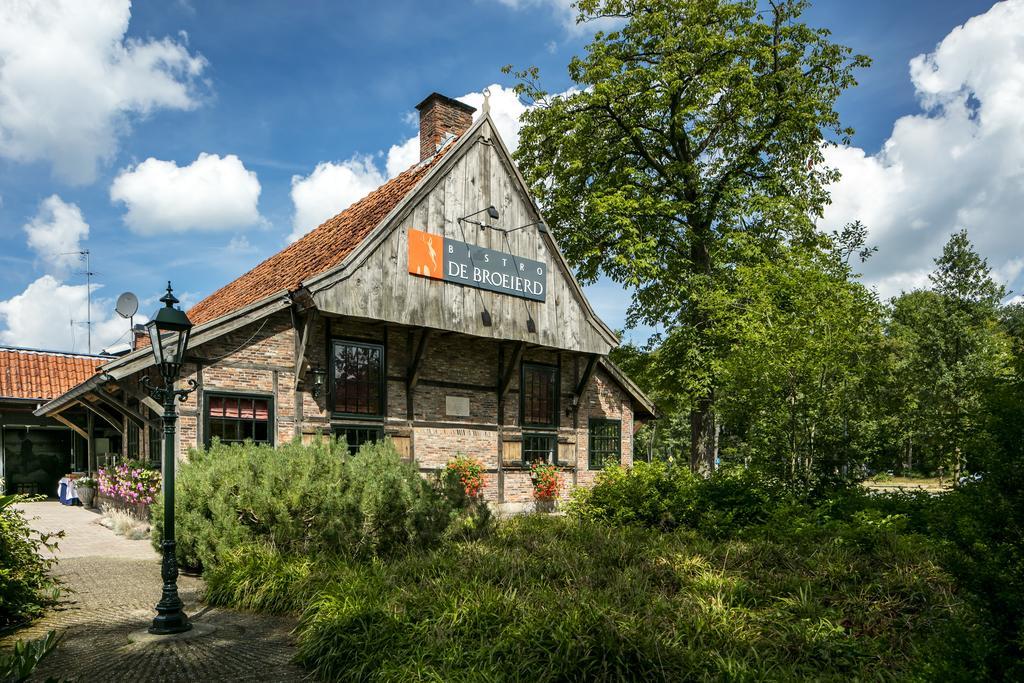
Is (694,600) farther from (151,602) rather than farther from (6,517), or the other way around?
(6,517)

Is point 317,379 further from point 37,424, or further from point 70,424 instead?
point 37,424

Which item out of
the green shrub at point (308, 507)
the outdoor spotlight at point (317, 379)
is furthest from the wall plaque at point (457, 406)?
the green shrub at point (308, 507)

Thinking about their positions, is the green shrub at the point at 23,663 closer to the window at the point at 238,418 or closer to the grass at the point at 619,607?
the grass at the point at 619,607

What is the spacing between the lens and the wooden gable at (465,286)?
1404 cm

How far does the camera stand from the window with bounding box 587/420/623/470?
1975 centimetres

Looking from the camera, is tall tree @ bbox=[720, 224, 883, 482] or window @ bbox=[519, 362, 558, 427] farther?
window @ bbox=[519, 362, 558, 427]

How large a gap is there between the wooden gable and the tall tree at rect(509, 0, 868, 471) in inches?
110

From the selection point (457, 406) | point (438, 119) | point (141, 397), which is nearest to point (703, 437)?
point (457, 406)

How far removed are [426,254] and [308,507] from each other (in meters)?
7.59

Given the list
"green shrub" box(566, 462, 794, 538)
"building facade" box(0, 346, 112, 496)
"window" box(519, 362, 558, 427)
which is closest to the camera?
"green shrub" box(566, 462, 794, 538)

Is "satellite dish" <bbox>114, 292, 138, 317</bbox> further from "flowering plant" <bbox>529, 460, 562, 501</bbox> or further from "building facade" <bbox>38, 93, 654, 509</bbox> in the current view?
"flowering plant" <bbox>529, 460, 562, 501</bbox>

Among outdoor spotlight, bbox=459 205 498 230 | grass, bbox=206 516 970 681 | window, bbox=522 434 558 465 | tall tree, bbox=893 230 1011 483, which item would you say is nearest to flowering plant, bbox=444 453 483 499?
window, bbox=522 434 558 465

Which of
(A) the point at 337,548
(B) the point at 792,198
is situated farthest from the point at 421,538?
(B) the point at 792,198

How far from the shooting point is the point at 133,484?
44.6ft
